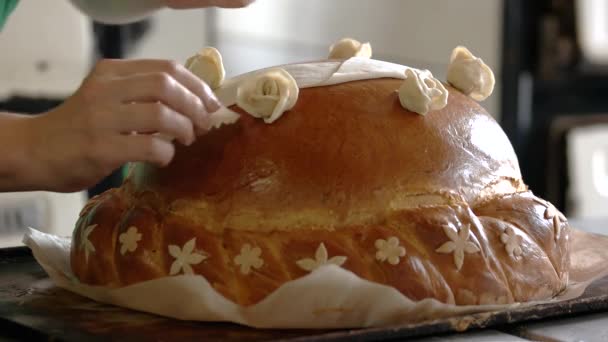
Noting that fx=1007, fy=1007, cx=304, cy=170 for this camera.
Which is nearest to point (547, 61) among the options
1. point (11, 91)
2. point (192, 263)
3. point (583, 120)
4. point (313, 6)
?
point (583, 120)

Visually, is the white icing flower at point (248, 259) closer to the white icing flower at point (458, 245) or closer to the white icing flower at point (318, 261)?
the white icing flower at point (318, 261)

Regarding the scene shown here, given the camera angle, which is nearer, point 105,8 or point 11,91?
point 105,8

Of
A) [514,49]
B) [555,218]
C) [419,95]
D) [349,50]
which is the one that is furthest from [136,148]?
[514,49]

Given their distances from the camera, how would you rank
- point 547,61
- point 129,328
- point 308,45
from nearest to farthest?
point 129,328 → point 308,45 → point 547,61

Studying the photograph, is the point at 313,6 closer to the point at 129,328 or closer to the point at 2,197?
the point at 2,197

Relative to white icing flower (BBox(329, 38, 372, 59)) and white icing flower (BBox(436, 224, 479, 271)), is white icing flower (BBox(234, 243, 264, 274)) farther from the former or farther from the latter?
white icing flower (BBox(329, 38, 372, 59))

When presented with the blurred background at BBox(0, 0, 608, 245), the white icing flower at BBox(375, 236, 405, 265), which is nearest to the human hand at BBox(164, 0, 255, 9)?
the white icing flower at BBox(375, 236, 405, 265)

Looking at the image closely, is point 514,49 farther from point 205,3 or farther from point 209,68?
point 209,68
